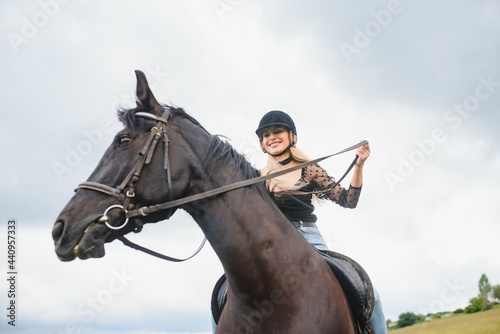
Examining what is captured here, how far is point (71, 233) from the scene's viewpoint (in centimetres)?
406

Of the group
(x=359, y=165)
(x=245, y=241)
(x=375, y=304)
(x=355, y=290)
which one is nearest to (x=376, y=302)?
(x=375, y=304)

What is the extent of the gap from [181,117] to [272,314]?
6.82 feet

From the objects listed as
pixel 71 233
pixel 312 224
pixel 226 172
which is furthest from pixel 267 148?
pixel 71 233

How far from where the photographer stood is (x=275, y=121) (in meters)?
6.50

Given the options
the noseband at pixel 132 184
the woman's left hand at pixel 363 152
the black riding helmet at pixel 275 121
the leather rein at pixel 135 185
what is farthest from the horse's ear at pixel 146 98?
the woman's left hand at pixel 363 152

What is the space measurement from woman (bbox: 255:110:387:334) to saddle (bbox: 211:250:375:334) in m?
0.25

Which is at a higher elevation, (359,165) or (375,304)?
(359,165)

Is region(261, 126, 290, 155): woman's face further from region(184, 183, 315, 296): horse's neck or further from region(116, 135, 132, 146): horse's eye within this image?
region(116, 135, 132, 146): horse's eye

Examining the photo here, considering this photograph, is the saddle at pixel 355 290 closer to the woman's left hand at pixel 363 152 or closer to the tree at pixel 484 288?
the woman's left hand at pixel 363 152

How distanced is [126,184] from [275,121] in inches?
108

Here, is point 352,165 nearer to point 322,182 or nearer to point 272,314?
point 322,182

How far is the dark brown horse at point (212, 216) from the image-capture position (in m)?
4.24

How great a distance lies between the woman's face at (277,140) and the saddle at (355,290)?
158cm

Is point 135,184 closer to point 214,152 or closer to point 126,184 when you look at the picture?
point 126,184
